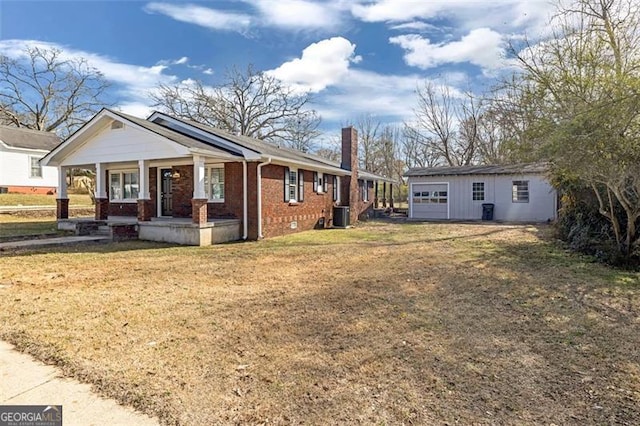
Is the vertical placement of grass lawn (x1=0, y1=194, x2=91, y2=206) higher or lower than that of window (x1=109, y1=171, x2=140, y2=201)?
lower

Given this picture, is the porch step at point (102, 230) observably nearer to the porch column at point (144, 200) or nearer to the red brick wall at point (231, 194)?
the porch column at point (144, 200)

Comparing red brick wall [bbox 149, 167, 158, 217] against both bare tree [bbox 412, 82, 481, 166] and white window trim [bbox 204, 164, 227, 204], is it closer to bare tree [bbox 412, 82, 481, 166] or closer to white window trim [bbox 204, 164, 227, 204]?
white window trim [bbox 204, 164, 227, 204]

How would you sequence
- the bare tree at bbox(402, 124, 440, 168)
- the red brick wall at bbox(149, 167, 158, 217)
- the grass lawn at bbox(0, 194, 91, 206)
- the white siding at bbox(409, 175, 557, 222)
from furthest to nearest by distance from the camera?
the bare tree at bbox(402, 124, 440, 168) → the grass lawn at bbox(0, 194, 91, 206) → the white siding at bbox(409, 175, 557, 222) → the red brick wall at bbox(149, 167, 158, 217)

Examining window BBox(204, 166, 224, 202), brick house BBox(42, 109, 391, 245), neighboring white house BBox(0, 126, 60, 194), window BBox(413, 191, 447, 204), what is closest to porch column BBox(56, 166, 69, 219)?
brick house BBox(42, 109, 391, 245)

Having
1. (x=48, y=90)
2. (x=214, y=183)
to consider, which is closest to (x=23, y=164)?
(x=48, y=90)

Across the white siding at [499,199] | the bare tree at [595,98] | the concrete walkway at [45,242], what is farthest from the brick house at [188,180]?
the white siding at [499,199]

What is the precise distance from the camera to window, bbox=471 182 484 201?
21.5 metres

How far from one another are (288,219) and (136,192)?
263 inches

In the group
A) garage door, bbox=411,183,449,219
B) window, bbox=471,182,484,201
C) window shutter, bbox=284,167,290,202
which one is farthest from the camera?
garage door, bbox=411,183,449,219

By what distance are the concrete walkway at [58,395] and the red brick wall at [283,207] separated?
964cm

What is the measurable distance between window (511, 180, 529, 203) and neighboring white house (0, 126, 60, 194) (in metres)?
28.5

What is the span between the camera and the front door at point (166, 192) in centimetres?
1483

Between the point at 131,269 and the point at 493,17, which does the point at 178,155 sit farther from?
the point at 493,17

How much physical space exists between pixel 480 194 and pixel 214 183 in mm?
15269
